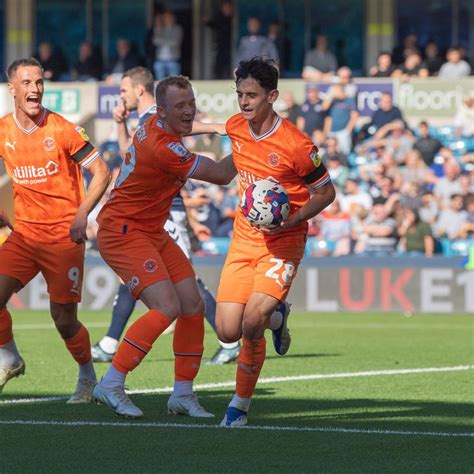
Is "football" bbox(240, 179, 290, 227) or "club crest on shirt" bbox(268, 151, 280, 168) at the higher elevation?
"club crest on shirt" bbox(268, 151, 280, 168)

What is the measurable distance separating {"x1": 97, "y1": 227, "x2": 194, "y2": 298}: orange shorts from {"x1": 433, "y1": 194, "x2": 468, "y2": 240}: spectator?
41.1 feet

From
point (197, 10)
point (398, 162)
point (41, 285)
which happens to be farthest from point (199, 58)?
point (41, 285)

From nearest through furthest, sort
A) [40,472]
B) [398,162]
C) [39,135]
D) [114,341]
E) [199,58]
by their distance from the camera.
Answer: [40,472]
[39,135]
[114,341]
[398,162]
[199,58]

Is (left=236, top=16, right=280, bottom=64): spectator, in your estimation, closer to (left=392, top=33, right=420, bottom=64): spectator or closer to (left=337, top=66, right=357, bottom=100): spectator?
(left=337, top=66, right=357, bottom=100): spectator

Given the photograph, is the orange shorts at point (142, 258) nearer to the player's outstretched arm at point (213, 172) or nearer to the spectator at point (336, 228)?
the player's outstretched arm at point (213, 172)

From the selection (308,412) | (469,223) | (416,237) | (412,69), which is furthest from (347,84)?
(308,412)

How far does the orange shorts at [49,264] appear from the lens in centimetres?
859

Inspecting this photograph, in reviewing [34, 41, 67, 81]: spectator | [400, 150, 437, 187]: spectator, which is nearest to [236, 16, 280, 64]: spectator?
[34, 41, 67, 81]: spectator

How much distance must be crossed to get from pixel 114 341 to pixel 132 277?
362 cm

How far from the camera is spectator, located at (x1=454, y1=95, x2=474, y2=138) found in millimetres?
24297

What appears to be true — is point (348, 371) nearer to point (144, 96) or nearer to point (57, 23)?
point (144, 96)

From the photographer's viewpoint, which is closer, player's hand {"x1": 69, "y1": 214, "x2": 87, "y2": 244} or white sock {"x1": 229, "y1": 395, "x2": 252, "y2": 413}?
white sock {"x1": 229, "y1": 395, "x2": 252, "y2": 413}

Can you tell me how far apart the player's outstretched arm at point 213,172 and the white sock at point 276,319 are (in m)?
0.87

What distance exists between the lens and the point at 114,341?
11602 millimetres
